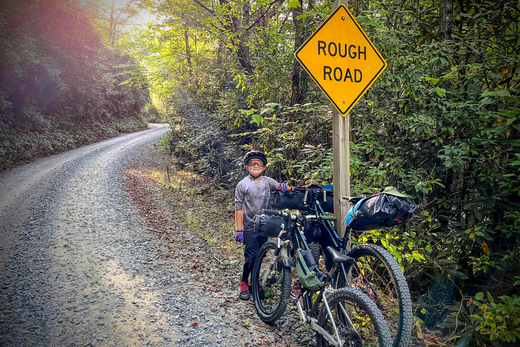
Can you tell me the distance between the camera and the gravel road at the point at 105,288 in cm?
343

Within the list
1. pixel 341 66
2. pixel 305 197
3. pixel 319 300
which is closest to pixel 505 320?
pixel 319 300

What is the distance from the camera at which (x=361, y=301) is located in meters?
2.25

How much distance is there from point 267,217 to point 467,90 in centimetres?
275

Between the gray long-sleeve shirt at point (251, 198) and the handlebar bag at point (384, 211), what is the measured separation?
1690 mm

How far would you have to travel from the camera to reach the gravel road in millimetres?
3432

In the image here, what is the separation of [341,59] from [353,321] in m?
2.59

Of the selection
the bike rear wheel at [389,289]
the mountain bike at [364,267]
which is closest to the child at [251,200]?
the mountain bike at [364,267]

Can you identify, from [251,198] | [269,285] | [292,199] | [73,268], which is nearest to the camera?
[292,199]

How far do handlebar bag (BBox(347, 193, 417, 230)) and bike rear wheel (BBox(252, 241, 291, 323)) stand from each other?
129cm

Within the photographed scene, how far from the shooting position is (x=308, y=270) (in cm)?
291

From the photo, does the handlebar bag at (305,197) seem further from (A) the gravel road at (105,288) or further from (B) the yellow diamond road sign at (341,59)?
(A) the gravel road at (105,288)

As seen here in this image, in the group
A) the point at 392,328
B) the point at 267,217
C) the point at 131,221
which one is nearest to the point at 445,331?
the point at 392,328

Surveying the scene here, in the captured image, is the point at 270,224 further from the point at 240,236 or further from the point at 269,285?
the point at 269,285

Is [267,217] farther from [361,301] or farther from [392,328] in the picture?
[392,328]
